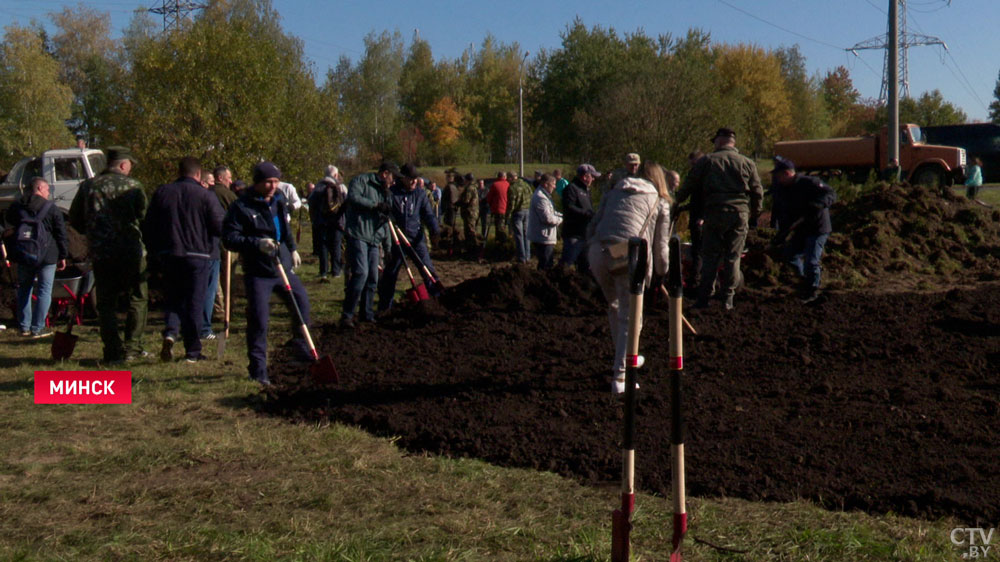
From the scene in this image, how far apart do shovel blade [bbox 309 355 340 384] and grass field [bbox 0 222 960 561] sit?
684 millimetres

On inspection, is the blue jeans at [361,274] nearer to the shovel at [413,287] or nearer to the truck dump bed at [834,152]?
the shovel at [413,287]

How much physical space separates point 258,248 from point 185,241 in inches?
54.8

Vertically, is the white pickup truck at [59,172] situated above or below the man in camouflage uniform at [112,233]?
above

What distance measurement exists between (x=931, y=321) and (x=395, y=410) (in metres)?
5.59

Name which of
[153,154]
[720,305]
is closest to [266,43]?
[153,154]

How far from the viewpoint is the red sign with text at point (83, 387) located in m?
7.36

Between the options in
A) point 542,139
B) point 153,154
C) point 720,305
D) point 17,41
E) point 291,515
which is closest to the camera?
point 291,515

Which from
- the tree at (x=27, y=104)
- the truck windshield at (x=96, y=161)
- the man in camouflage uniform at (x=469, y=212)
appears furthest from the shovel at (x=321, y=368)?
the tree at (x=27, y=104)

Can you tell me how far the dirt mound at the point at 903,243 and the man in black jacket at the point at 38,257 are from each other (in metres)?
8.88

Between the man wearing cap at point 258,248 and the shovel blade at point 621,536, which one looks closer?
the shovel blade at point 621,536

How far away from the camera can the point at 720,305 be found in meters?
10.6

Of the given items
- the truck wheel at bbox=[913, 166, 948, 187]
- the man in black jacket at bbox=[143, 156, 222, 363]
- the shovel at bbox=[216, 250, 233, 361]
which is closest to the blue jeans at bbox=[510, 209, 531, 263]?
the shovel at bbox=[216, 250, 233, 361]

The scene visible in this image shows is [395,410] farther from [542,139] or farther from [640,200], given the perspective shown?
[542,139]

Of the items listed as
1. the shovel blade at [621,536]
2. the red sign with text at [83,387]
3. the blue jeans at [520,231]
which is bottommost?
the red sign with text at [83,387]
